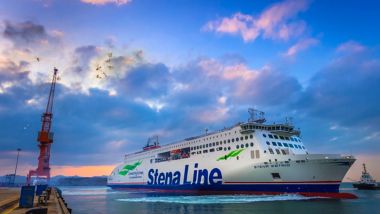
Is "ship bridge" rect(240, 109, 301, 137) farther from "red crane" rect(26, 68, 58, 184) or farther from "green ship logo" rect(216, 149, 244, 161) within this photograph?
"red crane" rect(26, 68, 58, 184)

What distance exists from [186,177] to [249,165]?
13585 mm

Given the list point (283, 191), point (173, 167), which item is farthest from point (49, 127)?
point (283, 191)

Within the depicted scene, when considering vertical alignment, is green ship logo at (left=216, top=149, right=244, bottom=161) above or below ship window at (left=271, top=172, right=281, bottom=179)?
above

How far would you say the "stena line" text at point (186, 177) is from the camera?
41031mm

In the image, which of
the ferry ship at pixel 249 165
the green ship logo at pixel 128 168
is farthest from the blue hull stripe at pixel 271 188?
the green ship logo at pixel 128 168

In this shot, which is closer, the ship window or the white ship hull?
the white ship hull

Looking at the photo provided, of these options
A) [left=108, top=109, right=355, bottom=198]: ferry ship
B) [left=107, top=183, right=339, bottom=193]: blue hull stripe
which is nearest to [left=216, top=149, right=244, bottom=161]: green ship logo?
[left=108, top=109, right=355, bottom=198]: ferry ship

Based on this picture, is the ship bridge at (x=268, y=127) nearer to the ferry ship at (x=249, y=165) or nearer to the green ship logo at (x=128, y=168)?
the ferry ship at (x=249, y=165)

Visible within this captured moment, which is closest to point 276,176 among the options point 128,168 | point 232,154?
point 232,154

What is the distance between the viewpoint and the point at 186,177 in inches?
1833

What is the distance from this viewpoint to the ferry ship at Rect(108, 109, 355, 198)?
32.8 metres

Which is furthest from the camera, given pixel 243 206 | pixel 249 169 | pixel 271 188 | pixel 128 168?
pixel 128 168

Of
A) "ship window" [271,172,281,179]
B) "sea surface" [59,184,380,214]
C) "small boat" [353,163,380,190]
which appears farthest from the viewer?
"small boat" [353,163,380,190]

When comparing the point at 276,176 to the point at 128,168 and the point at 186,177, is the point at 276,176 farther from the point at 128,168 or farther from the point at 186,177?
the point at 128,168
